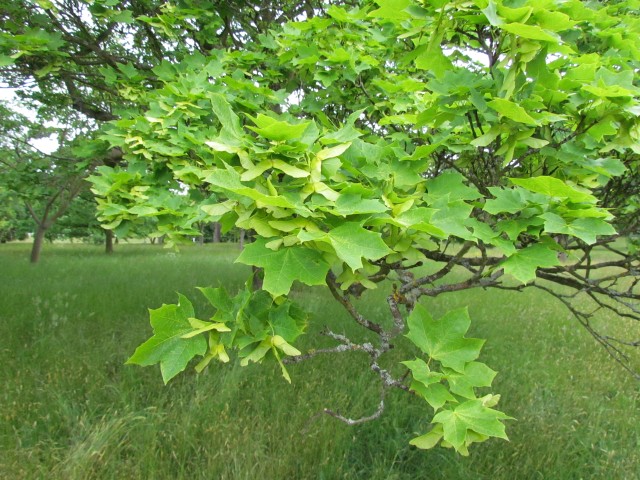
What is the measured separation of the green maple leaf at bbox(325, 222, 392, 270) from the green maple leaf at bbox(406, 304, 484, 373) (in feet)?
1.32

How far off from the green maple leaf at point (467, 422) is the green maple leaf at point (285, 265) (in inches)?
21.9

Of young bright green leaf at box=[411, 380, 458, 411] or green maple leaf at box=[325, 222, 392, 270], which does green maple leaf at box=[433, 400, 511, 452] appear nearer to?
young bright green leaf at box=[411, 380, 458, 411]

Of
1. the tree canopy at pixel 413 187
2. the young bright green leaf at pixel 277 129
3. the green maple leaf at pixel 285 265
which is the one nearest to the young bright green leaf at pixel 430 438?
the tree canopy at pixel 413 187

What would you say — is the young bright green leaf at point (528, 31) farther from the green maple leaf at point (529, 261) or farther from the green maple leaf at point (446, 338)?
the green maple leaf at point (446, 338)

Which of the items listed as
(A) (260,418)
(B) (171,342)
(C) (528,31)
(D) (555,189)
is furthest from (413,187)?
(A) (260,418)

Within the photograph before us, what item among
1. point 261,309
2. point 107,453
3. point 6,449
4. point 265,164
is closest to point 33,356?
point 6,449

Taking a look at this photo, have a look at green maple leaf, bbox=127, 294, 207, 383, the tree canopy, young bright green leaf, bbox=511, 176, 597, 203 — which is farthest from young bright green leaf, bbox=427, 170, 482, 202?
green maple leaf, bbox=127, 294, 207, 383

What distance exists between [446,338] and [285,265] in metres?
0.63

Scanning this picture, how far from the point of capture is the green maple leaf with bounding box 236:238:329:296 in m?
0.95

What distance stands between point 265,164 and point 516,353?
15.1ft

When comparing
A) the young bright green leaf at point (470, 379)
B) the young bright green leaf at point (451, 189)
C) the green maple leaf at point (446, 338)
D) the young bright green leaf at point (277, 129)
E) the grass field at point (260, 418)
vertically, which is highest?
the young bright green leaf at point (277, 129)

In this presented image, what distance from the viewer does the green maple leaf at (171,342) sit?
3.55ft

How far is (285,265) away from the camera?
3.20 feet

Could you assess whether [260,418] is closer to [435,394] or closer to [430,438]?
[430,438]
